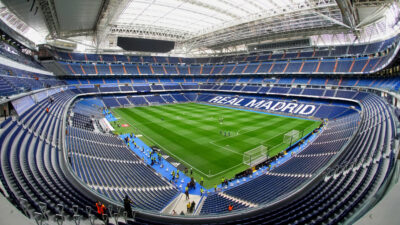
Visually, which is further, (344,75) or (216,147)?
(344,75)

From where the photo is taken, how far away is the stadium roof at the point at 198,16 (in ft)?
85.1

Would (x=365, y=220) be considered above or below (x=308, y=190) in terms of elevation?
above

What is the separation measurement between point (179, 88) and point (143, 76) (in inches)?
470

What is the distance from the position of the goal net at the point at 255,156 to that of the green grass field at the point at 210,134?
0.58 meters

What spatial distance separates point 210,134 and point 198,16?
2292 cm

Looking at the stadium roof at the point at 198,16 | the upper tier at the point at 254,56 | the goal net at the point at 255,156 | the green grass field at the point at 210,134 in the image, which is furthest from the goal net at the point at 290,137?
the upper tier at the point at 254,56

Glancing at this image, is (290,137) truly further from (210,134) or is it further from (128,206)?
(128,206)

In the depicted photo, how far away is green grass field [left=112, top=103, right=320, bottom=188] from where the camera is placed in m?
20.3

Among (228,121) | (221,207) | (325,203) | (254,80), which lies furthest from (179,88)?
(325,203)

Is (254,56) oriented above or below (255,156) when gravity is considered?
above

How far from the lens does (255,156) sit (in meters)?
21.4

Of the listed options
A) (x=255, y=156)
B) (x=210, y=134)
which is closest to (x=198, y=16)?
(x=210, y=134)

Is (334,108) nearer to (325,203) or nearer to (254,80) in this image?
(254,80)

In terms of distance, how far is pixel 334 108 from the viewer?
3866 centimetres
